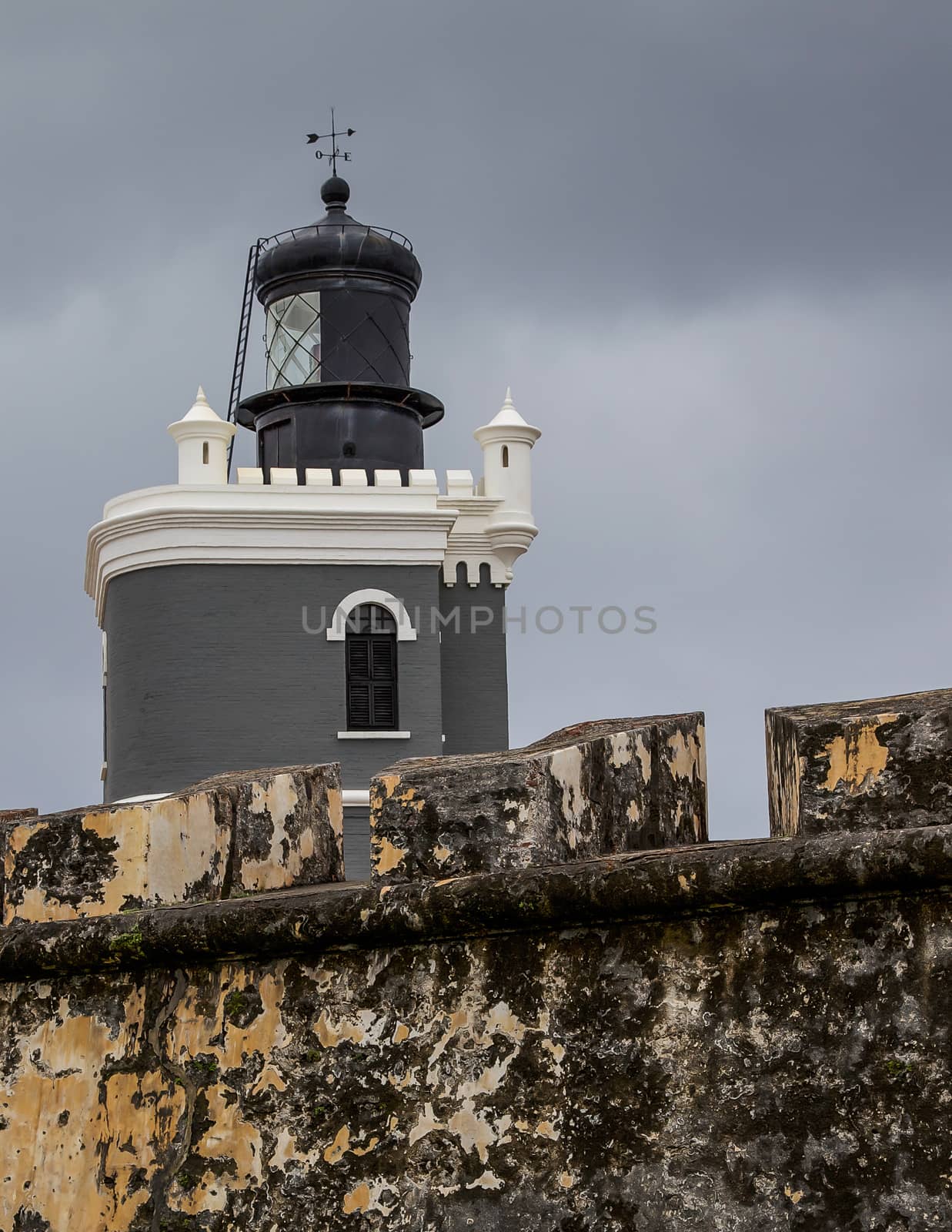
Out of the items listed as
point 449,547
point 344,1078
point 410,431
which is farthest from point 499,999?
point 410,431

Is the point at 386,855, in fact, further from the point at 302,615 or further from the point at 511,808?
the point at 302,615

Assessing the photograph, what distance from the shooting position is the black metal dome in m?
26.3

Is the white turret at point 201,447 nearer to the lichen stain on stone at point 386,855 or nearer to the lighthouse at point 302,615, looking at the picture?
the lighthouse at point 302,615

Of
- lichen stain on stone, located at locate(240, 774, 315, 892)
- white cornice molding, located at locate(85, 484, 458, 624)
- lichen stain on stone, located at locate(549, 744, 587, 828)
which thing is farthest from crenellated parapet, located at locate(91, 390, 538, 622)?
lichen stain on stone, located at locate(549, 744, 587, 828)

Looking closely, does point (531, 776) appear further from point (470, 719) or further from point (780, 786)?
point (470, 719)

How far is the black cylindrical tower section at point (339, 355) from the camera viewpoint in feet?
84.7

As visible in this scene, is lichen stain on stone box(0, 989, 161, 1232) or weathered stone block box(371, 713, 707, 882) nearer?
weathered stone block box(371, 713, 707, 882)

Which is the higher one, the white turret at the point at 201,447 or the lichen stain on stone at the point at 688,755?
the white turret at the point at 201,447

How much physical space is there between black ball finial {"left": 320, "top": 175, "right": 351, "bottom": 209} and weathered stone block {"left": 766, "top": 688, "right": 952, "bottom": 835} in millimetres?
24220

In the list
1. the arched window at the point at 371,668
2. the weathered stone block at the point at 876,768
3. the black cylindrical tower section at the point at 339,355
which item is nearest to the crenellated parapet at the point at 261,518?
the arched window at the point at 371,668

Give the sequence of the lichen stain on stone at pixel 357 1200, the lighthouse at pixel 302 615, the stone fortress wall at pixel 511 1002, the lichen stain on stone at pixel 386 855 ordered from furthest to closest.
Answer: the lighthouse at pixel 302 615 → the lichen stain on stone at pixel 386 855 → the lichen stain on stone at pixel 357 1200 → the stone fortress wall at pixel 511 1002

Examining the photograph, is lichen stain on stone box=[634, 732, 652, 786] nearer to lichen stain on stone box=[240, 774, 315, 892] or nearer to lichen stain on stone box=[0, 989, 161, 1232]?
lichen stain on stone box=[240, 774, 315, 892]

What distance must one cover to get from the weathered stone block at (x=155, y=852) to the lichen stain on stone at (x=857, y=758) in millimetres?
1401

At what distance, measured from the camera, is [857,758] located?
3.77 meters
